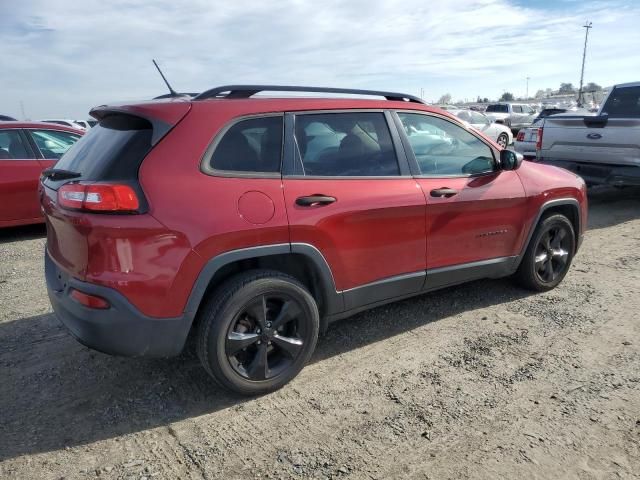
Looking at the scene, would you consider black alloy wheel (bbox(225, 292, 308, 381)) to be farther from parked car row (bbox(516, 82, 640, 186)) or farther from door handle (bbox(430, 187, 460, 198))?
parked car row (bbox(516, 82, 640, 186))

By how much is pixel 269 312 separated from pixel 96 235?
107cm

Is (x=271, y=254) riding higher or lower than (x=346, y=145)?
lower

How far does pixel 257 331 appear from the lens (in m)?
2.98

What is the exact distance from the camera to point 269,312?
308 centimetres

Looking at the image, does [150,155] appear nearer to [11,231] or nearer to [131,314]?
[131,314]

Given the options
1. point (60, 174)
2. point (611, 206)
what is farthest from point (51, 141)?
point (611, 206)

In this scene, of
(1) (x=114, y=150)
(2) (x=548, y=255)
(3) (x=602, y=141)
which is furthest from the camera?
(3) (x=602, y=141)

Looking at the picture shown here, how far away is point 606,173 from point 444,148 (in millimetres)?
4933

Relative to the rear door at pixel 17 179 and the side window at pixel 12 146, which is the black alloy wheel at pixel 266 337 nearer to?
the rear door at pixel 17 179

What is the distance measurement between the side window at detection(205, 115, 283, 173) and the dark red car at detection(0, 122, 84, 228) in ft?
15.3

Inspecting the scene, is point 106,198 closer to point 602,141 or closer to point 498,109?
point 602,141

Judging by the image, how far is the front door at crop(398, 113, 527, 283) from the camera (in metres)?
3.69

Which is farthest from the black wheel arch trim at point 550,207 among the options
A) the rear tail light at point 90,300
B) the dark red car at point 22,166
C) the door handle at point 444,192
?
the dark red car at point 22,166

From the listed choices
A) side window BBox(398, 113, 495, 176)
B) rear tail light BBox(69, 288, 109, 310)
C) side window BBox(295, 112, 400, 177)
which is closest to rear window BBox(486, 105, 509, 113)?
side window BBox(398, 113, 495, 176)
